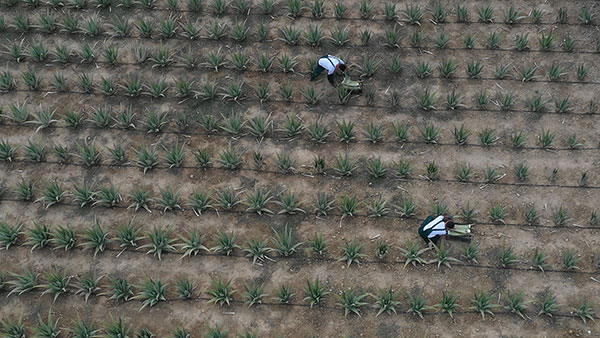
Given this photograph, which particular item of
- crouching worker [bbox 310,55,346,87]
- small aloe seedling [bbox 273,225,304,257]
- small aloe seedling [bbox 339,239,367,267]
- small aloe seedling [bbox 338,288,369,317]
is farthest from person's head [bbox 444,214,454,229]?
crouching worker [bbox 310,55,346,87]

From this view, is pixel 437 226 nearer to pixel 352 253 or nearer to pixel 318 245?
pixel 352 253

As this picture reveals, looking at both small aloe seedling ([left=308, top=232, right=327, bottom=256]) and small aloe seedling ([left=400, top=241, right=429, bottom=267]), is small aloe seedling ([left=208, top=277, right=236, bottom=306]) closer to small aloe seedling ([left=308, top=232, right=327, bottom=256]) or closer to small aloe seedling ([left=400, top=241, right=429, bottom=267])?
small aloe seedling ([left=308, top=232, right=327, bottom=256])

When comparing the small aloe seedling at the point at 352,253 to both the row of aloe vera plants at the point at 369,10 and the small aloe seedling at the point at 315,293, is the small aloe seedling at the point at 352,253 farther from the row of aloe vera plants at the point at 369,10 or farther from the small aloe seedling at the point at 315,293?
the row of aloe vera plants at the point at 369,10

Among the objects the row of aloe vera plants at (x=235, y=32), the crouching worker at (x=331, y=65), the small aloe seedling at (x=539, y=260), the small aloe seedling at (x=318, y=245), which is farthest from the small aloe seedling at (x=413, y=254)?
the row of aloe vera plants at (x=235, y=32)

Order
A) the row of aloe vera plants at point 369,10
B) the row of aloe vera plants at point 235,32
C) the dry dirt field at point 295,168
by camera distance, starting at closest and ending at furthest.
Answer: the dry dirt field at point 295,168
the row of aloe vera plants at point 235,32
the row of aloe vera plants at point 369,10

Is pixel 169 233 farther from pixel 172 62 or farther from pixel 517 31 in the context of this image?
pixel 517 31

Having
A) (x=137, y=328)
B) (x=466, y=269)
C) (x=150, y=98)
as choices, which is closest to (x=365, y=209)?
(x=466, y=269)

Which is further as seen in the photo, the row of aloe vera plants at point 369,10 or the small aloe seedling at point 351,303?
the row of aloe vera plants at point 369,10
